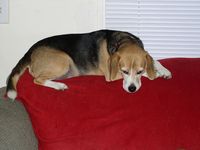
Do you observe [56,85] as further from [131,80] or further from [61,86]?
[131,80]

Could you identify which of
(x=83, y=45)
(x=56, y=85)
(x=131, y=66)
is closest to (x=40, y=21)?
(x=83, y=45)

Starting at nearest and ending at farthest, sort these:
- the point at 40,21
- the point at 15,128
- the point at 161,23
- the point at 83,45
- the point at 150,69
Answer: the point at 15,128
the point at 150,69
the point at 83,45
the point at 40,21
the point at 161,23

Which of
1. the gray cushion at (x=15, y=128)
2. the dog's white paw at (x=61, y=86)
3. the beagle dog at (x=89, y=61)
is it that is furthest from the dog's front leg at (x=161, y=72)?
the gray cushion at (x=15, y=128)

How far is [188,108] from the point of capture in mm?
2250

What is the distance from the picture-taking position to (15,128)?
200 cm

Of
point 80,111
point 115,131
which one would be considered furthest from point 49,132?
point 115,131

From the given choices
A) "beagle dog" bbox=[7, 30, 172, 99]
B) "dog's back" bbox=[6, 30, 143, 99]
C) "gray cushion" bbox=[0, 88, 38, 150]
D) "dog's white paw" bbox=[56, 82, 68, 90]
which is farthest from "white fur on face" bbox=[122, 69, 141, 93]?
"gray cushion" bbox=[0, 88, 38, 150]

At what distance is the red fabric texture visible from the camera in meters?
2.11

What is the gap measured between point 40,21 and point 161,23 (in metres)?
0.92

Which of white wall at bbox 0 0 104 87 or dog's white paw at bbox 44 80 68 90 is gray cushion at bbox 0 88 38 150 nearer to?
dog's white paw at bbox 44 80 68 90

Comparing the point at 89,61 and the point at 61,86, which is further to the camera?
the point at 89,61

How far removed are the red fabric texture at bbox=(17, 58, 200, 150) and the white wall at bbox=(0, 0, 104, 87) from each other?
1.69 feet

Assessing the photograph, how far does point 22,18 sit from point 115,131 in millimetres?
1114

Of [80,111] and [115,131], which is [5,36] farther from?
[115,131]
